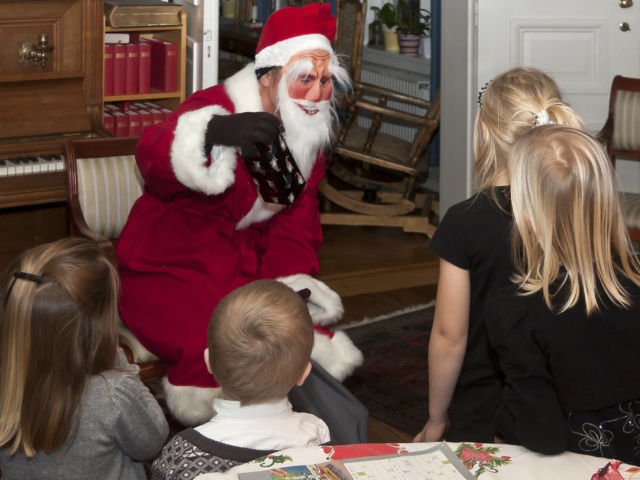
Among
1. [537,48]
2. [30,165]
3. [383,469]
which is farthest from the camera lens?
[537,48]

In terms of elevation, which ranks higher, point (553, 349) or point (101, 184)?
point (101, 184)

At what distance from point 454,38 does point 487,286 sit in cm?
284

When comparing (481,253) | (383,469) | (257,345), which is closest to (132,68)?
(481,253)

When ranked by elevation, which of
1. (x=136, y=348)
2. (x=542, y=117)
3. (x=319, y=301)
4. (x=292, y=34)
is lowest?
(x=136, y=348)

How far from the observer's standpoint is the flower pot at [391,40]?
677 centimetres

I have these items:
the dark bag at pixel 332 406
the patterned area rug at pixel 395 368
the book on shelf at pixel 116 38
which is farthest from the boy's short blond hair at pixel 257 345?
the book on shelf at pixel 116 38

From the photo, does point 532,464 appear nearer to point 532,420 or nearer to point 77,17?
point 532,420

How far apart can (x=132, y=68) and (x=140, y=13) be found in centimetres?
26

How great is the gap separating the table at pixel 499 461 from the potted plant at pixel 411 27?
5.10 meters

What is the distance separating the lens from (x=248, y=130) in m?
2.83

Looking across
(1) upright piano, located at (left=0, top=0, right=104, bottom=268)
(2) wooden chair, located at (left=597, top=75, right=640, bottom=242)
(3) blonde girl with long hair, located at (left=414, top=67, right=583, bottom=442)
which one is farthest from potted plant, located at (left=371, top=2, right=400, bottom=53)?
(3) blonde girl with long hair, located at (left=414, top=67, right=583, bottom=442)

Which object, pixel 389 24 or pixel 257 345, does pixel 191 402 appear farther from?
pixel 389 24

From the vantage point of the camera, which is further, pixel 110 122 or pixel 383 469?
pixel 110 122

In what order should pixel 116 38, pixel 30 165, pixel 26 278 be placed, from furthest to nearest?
pixel 116 38 < pixel 30 165 < pixel 26 278
